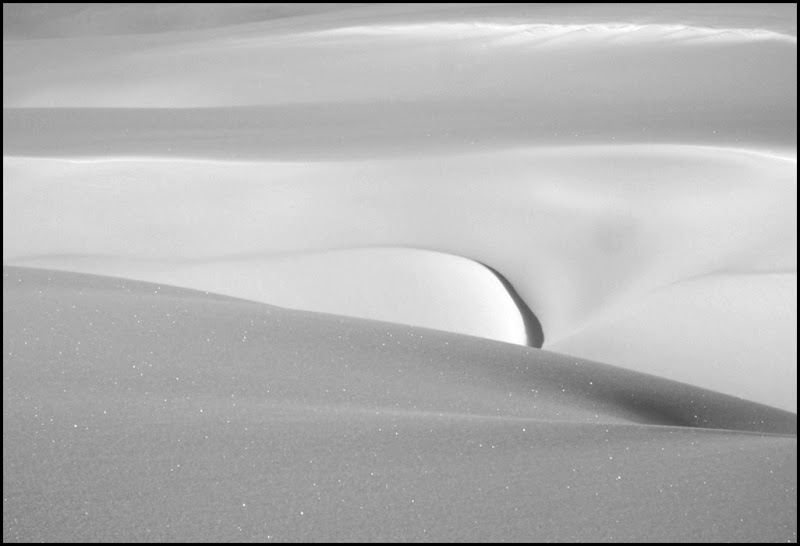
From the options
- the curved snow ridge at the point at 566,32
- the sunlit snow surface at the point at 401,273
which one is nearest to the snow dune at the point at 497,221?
the sunlit snow surface at the point at 401,273

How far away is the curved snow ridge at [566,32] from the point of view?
0.72m

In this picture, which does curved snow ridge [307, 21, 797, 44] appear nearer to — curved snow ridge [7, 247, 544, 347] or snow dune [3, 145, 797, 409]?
snow dune [3, 145, 797, 409]

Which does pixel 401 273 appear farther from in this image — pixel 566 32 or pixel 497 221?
pixel 566 32

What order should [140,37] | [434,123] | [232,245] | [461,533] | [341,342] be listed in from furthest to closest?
[140,37] → [434,123] → [232,245] → [341,342] → [461,533]

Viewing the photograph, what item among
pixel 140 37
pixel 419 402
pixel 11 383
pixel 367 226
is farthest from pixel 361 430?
pixel 140 37

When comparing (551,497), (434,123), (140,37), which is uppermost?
(140,37)

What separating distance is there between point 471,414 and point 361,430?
51mm

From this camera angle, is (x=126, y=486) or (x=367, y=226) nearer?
(x=126, y=486)

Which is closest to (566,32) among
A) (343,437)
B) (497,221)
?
(497,221)

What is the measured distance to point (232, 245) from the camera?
0.53m

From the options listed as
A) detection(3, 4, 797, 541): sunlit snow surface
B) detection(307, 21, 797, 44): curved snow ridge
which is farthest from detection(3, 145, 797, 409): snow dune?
detection(307, 21, 797, 44): curved snow ridge

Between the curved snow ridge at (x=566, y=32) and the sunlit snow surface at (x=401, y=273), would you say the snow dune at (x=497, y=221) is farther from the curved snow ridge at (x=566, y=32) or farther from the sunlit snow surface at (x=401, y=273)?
the curved snow ridge at (x=566, y=32)

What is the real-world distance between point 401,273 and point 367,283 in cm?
2

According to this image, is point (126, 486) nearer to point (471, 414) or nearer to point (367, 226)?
point (471, 414)
